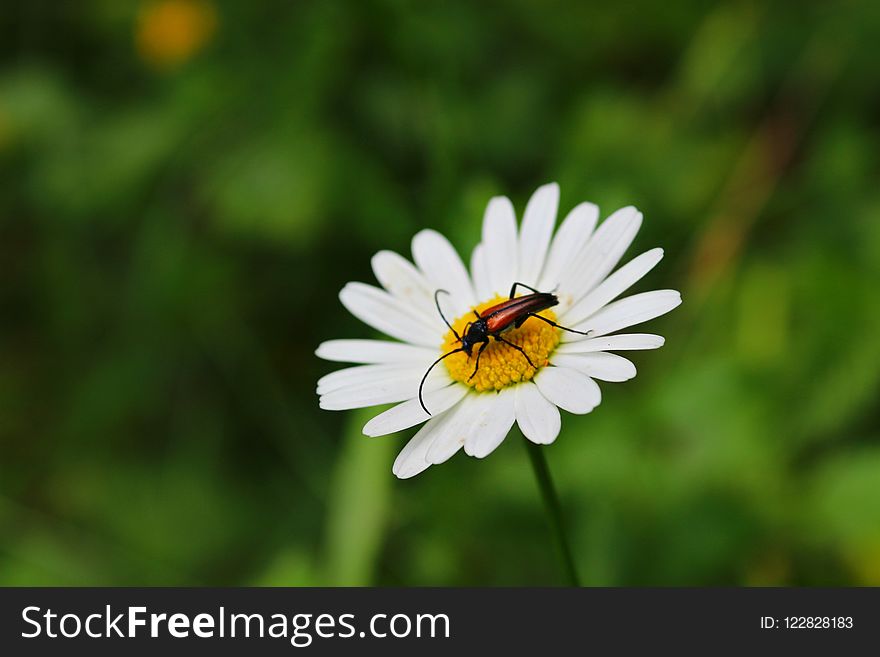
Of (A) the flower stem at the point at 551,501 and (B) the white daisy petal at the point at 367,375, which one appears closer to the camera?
(A) the flower stem at the point at 551,501

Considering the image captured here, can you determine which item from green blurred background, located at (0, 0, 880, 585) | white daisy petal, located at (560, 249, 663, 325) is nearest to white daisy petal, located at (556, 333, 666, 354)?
white daisy petal, located at (560, 249, 663, 325)

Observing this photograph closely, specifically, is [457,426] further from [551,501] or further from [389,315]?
[389,315]

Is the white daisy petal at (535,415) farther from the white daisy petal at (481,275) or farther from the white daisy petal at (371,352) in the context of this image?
the white daisy petal at (481,275)

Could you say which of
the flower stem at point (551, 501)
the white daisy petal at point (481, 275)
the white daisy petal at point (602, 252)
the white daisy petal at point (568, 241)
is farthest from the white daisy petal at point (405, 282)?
the flower stem at point (551, 501)

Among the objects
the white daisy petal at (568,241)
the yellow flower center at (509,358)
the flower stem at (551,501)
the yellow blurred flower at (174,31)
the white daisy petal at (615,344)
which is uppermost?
the yellow blurred flower at (174,31)

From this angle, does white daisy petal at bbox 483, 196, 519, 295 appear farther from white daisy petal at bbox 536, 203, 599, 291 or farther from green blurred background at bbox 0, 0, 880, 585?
green blurred background at bbox 0, 0, 880, 585

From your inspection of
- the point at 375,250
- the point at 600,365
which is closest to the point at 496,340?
the point at 600,365

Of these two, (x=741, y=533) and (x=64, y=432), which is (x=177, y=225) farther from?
(x=741, y=533)
